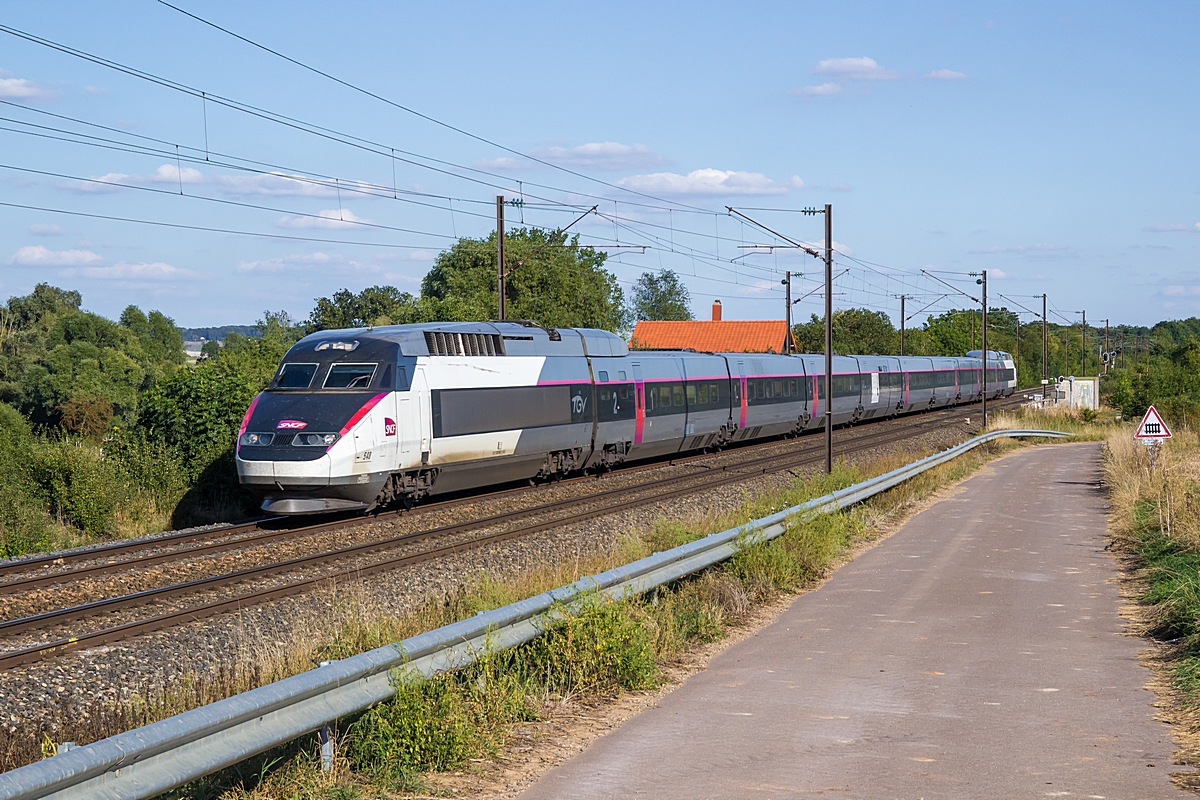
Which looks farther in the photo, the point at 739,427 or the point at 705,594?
the point at 739,427

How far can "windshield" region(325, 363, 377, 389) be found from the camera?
19.4 meters

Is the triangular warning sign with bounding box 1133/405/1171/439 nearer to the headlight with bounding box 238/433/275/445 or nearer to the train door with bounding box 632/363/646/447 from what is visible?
the train door with bounding box 632/363/646/447

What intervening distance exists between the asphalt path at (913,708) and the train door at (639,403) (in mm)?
15735

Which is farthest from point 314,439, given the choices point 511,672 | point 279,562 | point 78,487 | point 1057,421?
point 1057,421

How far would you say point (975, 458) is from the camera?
1438 inches

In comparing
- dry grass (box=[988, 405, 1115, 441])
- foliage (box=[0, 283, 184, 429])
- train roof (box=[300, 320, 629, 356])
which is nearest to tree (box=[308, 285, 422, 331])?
foliage (box=[0, 283, 184, 429])

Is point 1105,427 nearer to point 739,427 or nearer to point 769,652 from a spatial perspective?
point 739,427

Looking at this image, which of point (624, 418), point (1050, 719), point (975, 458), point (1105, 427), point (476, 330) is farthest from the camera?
point (1105, 427)

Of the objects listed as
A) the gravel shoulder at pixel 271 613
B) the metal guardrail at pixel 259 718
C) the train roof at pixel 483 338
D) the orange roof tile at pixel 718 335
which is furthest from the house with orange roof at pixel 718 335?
the metal guardrail at pixel 259 718

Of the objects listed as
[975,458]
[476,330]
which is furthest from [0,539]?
[975,458]

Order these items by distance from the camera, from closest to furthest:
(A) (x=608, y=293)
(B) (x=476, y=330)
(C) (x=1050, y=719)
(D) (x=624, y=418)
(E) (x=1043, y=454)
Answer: (C) (x=1050, y=719)
(B) (x=476, y=330)
(D) (x=624, y=418)
(E) (x=1043, y=454)
(A) (x=608, y=293)

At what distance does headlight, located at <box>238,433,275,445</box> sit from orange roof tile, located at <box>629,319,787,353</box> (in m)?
74.8

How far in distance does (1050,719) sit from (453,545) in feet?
34.6

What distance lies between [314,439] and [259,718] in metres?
13.3
